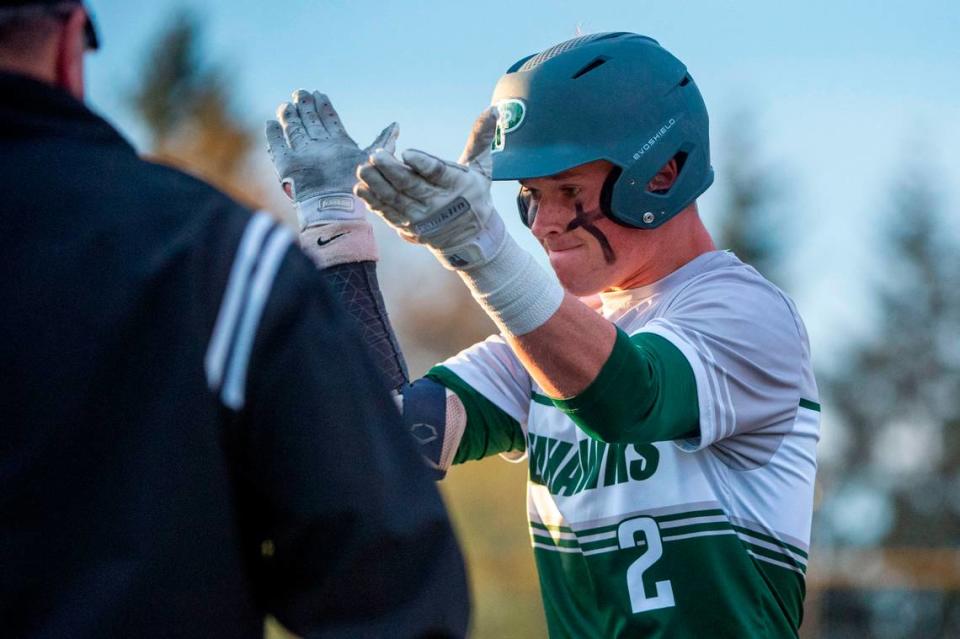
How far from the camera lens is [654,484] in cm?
331

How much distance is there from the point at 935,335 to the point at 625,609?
3367 cm

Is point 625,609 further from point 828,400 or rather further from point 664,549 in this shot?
point 828,400

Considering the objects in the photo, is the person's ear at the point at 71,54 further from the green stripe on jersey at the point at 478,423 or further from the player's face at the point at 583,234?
the green stripe on jersey at the point at 478,423

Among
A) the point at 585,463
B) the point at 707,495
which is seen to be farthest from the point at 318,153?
the point at 707,495

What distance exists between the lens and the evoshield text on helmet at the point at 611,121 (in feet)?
11.4

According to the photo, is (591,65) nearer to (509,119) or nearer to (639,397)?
(509,119)

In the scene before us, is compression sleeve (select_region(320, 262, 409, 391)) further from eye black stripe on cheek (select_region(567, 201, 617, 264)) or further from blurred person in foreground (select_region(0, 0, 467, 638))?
blurred person in foreground (select_region(0, 0, 467, 638))

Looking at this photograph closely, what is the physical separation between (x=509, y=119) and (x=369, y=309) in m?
0.62

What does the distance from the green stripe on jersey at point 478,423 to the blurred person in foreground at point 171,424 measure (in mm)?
1978

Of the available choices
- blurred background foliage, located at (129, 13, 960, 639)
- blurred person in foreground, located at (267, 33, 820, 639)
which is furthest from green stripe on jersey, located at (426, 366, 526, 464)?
blurred background foliage, located at (129, 13, 960, 639)

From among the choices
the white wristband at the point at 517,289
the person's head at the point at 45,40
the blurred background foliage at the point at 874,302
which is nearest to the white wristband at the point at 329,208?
the white wristband at the point at 517,289

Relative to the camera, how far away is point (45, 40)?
5.74ft

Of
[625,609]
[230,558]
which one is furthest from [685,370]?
[230,558]

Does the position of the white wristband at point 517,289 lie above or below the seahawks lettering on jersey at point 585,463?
above
